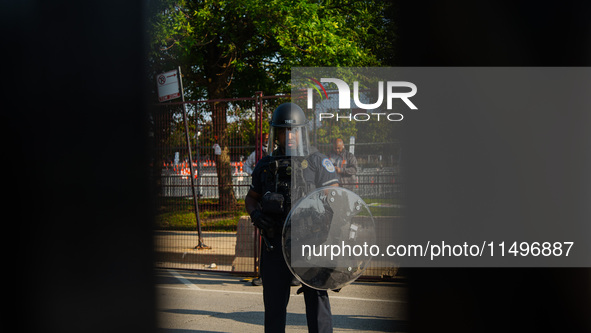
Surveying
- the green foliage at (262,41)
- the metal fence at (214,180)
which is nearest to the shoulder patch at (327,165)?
the metal fence at (214,180)

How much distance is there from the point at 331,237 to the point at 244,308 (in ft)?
11.7

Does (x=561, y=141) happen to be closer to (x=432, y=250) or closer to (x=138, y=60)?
(x=432, y=250)

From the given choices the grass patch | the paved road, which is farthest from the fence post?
the paved road

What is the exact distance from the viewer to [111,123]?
6.24 feet

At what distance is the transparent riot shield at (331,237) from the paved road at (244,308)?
59.0 inches

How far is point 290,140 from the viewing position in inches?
143

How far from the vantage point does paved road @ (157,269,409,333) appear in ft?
17.5

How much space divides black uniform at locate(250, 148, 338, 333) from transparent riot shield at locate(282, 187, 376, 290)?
500mm

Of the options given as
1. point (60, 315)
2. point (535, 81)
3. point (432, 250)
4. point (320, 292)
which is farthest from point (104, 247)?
point (320, 292)

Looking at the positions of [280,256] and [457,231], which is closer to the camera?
[457,231]

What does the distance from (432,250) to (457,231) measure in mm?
100

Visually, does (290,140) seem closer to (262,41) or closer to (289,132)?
(289,132)

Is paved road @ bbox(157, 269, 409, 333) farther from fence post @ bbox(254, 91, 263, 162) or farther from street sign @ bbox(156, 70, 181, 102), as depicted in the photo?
street sign @ bbox(156, 70, 181, 102)

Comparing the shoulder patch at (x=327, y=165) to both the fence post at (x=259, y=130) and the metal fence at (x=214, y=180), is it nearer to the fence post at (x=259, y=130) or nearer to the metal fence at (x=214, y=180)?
the metal fence at (x=214, y=180)
